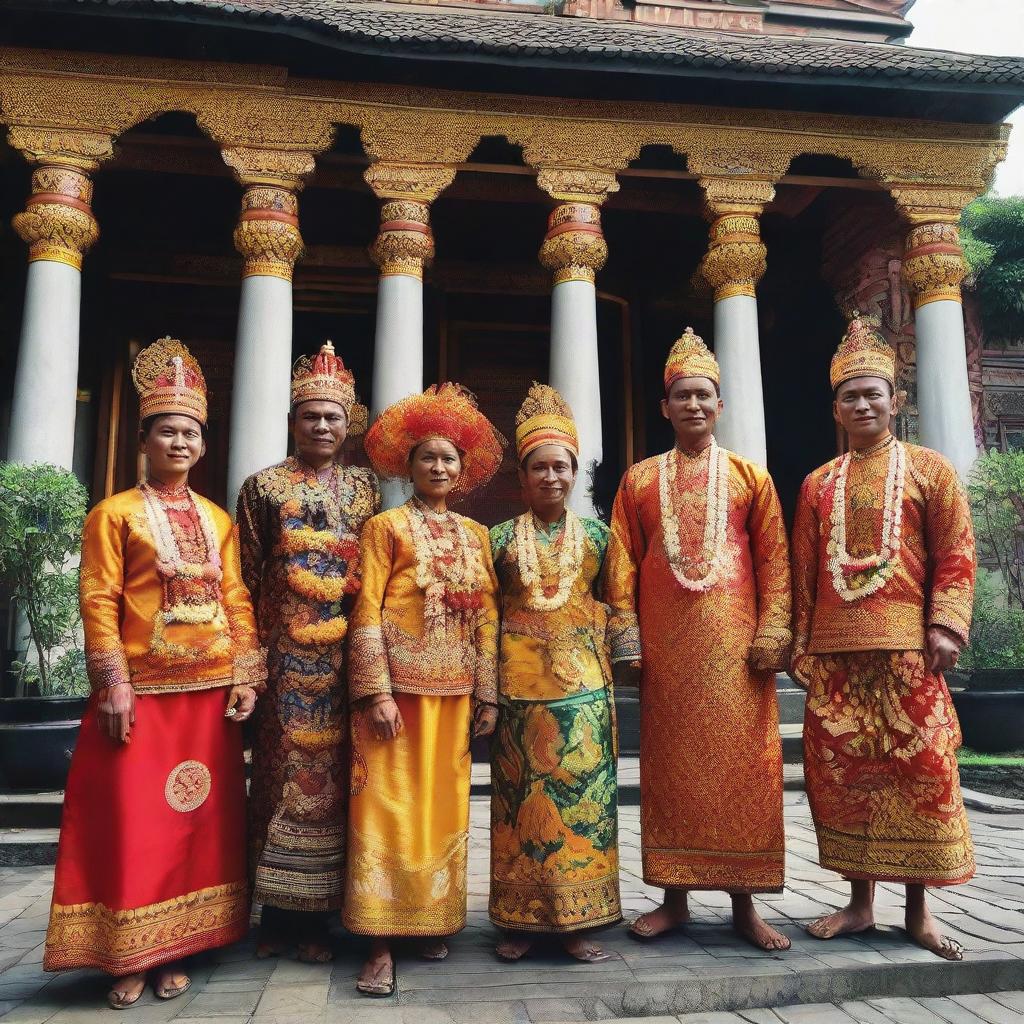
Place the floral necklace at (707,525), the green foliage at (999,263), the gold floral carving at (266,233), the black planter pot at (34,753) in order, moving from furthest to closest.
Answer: the green foliage at (999,263), the gold floral carving at (266,233), the black planter pot at (34,753), the floral necklace at (707,525)

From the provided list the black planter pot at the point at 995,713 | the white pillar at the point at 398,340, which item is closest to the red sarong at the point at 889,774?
the black planter pot at the point at 995,713

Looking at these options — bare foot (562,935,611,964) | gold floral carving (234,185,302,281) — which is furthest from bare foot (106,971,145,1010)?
gold floral carving (234,185,302,281)

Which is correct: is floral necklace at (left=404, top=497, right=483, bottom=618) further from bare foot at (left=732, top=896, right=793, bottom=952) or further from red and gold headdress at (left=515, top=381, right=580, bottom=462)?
bare foot at (left=732, top=896, right=793, bottom=952)

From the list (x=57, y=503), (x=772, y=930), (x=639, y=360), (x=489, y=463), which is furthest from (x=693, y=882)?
(x=639, y=360)

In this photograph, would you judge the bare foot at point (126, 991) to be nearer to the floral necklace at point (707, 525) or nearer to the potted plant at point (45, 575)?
the floral necklace at point (707, 525)

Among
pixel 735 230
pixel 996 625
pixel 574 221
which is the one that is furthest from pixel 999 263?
pixel 574 221

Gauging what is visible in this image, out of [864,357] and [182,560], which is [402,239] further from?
[182,560]

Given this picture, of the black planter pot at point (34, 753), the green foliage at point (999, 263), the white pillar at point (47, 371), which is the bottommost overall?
the black planter pot at point (34, 753)

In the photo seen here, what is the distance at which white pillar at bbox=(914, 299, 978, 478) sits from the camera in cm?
887

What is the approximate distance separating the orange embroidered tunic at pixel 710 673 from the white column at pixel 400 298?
5.29m

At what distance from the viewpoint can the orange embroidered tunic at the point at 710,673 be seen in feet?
10.5

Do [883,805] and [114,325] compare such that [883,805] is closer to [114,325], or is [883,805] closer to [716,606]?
[716,606]

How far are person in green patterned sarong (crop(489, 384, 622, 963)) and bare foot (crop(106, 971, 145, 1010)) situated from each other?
1144 millimetres

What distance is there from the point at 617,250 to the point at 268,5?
5.05 meters
